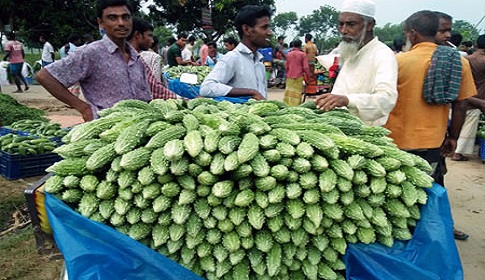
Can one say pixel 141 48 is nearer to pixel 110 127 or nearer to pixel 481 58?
pixel 110 127

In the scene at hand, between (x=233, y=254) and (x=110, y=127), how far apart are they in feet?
2.91

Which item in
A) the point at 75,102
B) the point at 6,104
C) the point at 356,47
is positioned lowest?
the point at 6,104

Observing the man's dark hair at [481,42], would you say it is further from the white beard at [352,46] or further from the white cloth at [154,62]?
the white cloth at [154,62]

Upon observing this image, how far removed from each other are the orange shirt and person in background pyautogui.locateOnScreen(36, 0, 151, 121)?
2.21 meters

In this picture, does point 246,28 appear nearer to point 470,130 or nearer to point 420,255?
point 420,255

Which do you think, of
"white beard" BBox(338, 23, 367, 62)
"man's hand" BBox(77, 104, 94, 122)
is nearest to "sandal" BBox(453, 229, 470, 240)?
"white beard" BBox(338, 23, 367, 62)

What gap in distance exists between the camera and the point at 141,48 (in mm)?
5637

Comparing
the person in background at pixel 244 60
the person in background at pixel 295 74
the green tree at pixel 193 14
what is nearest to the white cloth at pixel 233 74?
the person in background at pixel 244 60

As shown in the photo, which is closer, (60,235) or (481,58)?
(60,235)

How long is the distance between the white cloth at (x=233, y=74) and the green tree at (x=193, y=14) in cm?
2391

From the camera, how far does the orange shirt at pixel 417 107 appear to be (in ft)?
10.7

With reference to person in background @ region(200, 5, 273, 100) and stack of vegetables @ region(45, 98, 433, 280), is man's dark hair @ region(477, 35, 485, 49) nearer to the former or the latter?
person in background @ region(200, 5, 273, 100)

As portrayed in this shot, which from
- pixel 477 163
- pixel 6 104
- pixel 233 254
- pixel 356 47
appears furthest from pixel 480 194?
pixel 6 104

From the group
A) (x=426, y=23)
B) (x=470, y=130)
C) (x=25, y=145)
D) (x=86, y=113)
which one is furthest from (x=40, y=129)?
(x=470, y=130)
